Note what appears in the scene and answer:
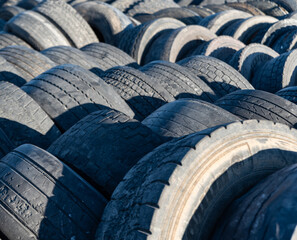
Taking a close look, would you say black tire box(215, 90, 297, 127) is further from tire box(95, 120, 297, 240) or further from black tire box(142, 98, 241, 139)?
tire box(95, 120, 297, 240)

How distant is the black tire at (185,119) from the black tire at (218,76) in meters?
1.50

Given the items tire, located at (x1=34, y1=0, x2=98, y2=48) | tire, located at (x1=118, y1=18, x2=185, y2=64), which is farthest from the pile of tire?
tire, located at (x1=118, y1=18, x2=185, y2=64)

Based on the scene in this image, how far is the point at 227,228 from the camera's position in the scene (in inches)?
66.4

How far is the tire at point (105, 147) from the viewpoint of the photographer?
2.21 m

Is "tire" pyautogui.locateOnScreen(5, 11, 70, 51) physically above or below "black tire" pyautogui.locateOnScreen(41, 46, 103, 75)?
above

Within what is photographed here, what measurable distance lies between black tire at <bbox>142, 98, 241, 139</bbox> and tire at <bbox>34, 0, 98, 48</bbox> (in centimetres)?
340

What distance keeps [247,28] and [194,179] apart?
5.62 meters

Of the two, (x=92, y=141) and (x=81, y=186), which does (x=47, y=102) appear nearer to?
(x=92, y=141)

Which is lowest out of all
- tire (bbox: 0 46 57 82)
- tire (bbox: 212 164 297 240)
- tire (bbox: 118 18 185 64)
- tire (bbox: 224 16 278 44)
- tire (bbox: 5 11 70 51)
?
tire (bbox: 212 164 297 240)

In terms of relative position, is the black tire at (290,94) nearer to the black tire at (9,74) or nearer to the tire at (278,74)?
the tire at (278,74)

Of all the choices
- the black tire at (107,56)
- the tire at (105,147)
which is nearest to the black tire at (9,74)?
the tire at (105,147)

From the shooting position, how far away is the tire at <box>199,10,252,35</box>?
6910mm

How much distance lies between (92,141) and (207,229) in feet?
3.06

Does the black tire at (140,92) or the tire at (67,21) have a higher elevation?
the tire at (67,21)
